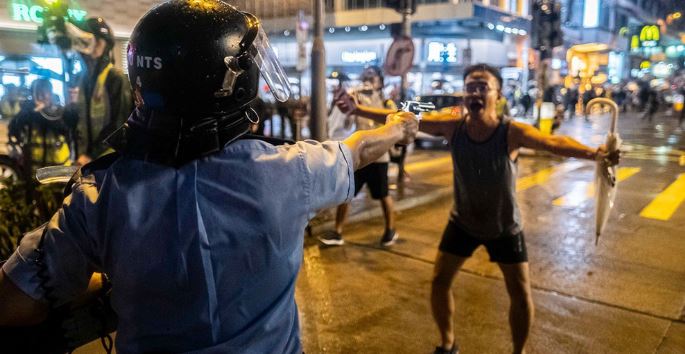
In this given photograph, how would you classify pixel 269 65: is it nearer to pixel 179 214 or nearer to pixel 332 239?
pixel 179 214

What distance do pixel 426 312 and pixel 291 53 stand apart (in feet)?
115

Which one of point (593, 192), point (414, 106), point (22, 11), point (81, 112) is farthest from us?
point (593, 192)

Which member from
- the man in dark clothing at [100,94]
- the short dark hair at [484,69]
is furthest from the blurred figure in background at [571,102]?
the man in dark clothing at [100,94]

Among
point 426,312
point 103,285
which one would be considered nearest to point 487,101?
point 426,312

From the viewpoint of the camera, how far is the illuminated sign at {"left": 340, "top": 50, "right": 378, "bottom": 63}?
118ft

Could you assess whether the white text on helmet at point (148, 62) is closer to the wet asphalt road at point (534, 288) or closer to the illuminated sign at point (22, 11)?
the wet asphalt road at point (534, 288)

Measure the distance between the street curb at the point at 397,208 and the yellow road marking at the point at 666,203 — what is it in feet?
9.94

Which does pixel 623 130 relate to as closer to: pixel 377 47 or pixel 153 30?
pixel 377 47

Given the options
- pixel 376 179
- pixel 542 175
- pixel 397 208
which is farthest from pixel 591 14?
pixel 376 179

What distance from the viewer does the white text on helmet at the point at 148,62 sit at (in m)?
1.22

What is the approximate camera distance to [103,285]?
172 cm

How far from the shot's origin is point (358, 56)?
36469 millimetres

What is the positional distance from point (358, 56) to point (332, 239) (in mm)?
31583

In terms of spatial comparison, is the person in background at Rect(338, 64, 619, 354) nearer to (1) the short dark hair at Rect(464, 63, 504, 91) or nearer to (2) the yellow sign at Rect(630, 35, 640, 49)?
(1) the short dark hair at Rect(464, 63, 504, 91)
